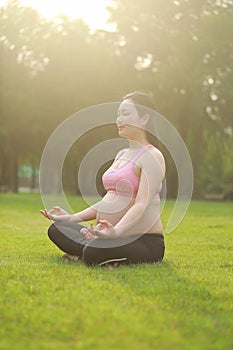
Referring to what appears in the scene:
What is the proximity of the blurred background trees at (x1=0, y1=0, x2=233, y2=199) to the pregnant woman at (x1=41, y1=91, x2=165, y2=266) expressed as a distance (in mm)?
21946

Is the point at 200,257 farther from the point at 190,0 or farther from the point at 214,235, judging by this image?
the point at 190,0

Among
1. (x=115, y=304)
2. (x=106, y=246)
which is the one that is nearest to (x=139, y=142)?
(x=106, y=246)

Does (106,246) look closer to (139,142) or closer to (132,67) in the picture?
(139,142)

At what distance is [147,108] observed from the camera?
664 centimetres

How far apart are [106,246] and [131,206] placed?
0.58 m

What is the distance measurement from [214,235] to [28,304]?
7253 mm

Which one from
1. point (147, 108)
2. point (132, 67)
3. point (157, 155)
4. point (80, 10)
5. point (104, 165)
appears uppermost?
point (80, 10)

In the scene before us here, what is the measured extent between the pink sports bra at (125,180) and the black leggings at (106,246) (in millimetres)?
488

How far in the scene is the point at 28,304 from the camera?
448cm

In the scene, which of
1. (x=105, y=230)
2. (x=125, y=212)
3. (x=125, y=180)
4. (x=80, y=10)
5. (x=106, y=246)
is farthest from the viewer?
(x=80, y=10)

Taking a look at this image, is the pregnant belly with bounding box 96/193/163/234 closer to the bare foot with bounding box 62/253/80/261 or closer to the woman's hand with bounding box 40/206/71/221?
the woman's hand with bounding box 40/206/71/221

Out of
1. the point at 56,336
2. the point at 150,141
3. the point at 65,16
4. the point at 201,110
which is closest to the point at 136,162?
the point at 150,141

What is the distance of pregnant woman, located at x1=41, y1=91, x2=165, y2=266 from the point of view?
632 cm

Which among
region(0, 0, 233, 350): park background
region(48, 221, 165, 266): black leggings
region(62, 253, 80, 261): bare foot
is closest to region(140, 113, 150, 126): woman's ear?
region(48, 221, 165, 266): black leggings
